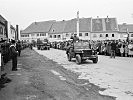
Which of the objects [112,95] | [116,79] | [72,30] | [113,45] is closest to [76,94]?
[112,95]

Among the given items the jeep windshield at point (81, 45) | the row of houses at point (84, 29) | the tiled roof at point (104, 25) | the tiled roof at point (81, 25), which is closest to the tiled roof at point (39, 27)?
the row of houses at point (84, 29)

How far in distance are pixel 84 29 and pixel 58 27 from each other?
12245 millimetres

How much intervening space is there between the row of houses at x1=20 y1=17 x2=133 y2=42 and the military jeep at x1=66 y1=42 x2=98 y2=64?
1978 inches

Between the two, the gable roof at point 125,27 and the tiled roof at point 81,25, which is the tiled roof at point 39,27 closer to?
the tiled roof at point 81,25

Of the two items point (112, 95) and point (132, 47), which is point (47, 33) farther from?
point (112, 95)

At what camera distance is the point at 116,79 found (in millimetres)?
10508

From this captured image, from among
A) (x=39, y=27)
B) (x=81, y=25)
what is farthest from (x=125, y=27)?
(x=39, y=27)

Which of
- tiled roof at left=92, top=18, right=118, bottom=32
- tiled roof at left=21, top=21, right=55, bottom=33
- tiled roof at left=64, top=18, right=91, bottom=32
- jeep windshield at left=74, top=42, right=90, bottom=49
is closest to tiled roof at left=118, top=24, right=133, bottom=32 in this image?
tiled roof at left=92, top=18, right=118, bottom=32

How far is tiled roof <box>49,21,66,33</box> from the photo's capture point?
8376 centimetres

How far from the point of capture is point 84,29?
77.1 meters

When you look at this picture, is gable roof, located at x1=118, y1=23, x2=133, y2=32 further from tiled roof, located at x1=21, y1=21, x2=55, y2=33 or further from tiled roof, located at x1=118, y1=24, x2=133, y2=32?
tiled roof, located at x1=21, y1=21, x2=55, y2=33

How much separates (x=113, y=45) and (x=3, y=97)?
1616 cm

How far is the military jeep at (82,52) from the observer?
1739cm

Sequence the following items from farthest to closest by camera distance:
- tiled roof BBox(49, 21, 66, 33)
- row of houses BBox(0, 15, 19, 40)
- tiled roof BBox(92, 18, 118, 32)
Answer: tiled roof BBox(49, 21, 66, 33), tiled roof BBox(92, 18, 118, 32), row of houses BBox(0, 15, 19, 40)
